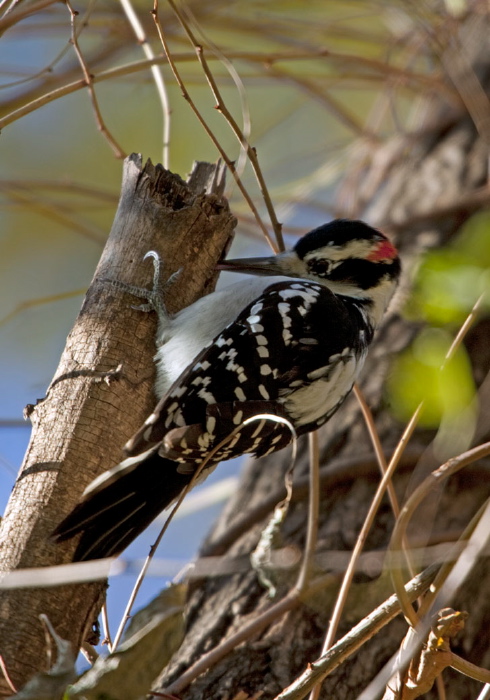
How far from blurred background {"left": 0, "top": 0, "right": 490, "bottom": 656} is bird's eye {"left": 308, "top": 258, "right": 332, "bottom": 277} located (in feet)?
1.69

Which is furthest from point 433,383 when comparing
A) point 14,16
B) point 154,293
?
point 14,16

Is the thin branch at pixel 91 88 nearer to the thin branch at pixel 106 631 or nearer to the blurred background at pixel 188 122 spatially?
the blurred background at pixel 188 122

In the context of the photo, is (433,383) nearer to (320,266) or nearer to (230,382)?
(230,382)

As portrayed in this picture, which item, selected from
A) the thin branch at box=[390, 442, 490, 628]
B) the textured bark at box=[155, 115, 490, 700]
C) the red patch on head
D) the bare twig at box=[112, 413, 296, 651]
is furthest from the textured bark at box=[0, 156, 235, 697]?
the thin branch at box=[390, 442, 490, 628]

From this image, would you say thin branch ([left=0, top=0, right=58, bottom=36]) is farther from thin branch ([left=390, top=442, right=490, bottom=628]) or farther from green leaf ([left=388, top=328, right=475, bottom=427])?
thin branch ([left=390, top=442, right=490, bottom=628])

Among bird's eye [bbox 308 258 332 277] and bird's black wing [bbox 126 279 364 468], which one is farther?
bird's eye [bbox 308 258 332 277]

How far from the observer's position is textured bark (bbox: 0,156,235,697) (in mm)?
1849

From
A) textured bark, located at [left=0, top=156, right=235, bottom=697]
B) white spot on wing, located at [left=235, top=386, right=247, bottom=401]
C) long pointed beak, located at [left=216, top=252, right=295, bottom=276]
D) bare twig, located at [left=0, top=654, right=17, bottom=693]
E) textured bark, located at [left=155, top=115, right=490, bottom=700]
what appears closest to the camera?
bare twig, located at [left=0, top=654, right=17, bottom=693]

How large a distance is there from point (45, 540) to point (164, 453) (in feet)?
1.20

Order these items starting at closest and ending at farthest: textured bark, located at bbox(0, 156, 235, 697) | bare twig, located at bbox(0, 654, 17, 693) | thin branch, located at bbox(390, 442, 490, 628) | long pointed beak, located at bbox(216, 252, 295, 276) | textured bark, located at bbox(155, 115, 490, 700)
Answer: thin branch, located at bbox(390, 442, 490, 628)
bare twig, located at bbox(0, 654, 17, 693)
textured bark, located at bbox(0, 156, 235, 697)
textured bark, located at bbox(155, 115, 490, 700)
long pointed beak, located at bbox(216, 252, 295, 276)

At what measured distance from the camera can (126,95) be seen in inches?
220

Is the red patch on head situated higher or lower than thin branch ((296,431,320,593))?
higher

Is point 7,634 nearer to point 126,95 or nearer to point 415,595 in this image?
point 415,595

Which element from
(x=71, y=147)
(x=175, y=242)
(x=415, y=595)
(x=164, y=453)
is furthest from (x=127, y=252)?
(x=71, y=147)
